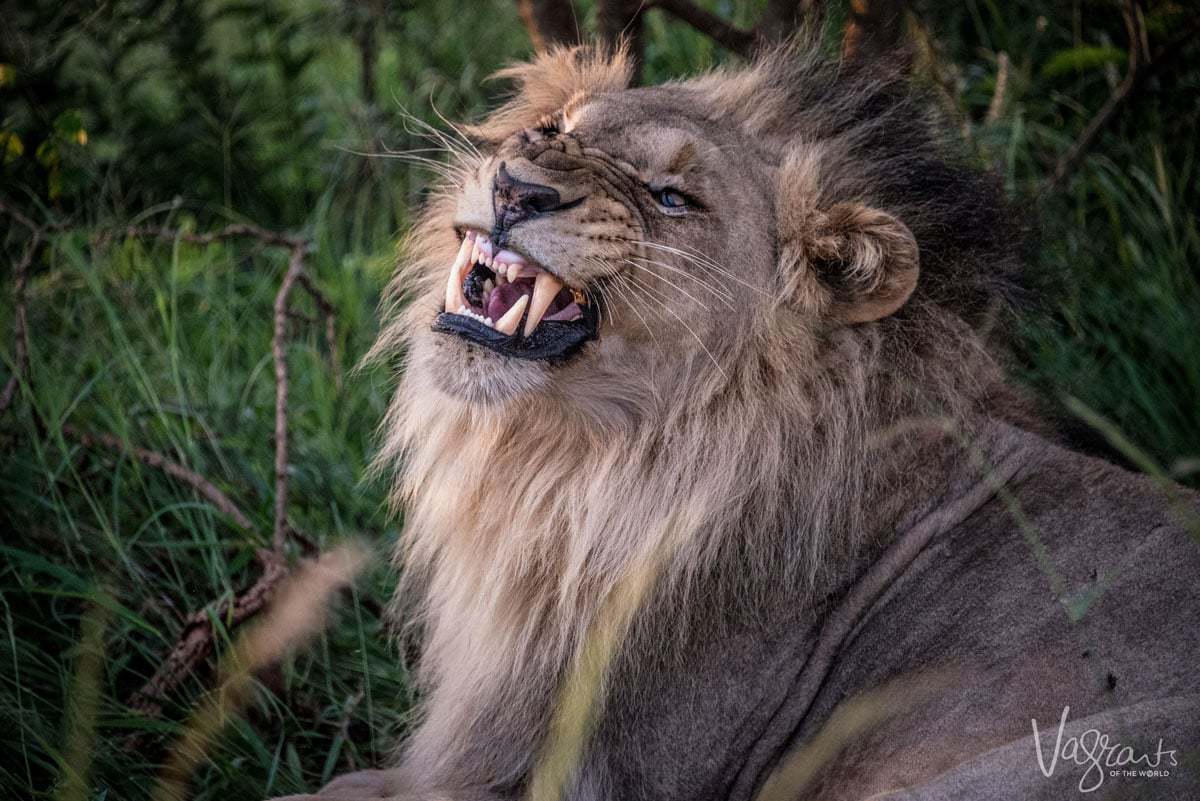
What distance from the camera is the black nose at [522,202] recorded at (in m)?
2.56

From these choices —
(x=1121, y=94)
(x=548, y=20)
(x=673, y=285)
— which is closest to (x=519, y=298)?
(x=673, y=285)

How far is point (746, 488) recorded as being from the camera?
8.86 feet

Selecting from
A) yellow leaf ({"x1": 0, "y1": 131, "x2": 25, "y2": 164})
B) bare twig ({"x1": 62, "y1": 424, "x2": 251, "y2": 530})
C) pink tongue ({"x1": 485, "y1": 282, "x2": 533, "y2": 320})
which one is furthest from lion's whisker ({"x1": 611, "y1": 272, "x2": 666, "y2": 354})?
yellow leaf ({"x1": 0, "y1": 131, "x2": 25, "y2": 164})

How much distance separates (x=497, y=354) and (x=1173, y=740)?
4.72 feet

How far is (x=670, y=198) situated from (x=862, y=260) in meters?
0.44

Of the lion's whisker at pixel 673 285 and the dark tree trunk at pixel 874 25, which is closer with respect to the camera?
the lion's whisker at pixel 673 285

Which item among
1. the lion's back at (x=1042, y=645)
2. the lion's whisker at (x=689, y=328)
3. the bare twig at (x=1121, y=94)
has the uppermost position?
the lion's whisker at (x=689, y=328)

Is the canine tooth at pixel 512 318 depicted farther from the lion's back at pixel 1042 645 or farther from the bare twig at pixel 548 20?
the bare twig at pixel 548 20

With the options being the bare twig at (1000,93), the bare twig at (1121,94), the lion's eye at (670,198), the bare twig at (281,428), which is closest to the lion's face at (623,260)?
the lion's eye at (670,198)

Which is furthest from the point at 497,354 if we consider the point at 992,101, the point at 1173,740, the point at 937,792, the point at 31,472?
the point at 992,101

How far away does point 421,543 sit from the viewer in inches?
120

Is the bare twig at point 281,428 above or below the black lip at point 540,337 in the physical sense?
below

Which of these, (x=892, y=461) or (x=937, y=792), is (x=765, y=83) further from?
(x=937, y=792)

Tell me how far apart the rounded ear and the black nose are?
0.58 metres
